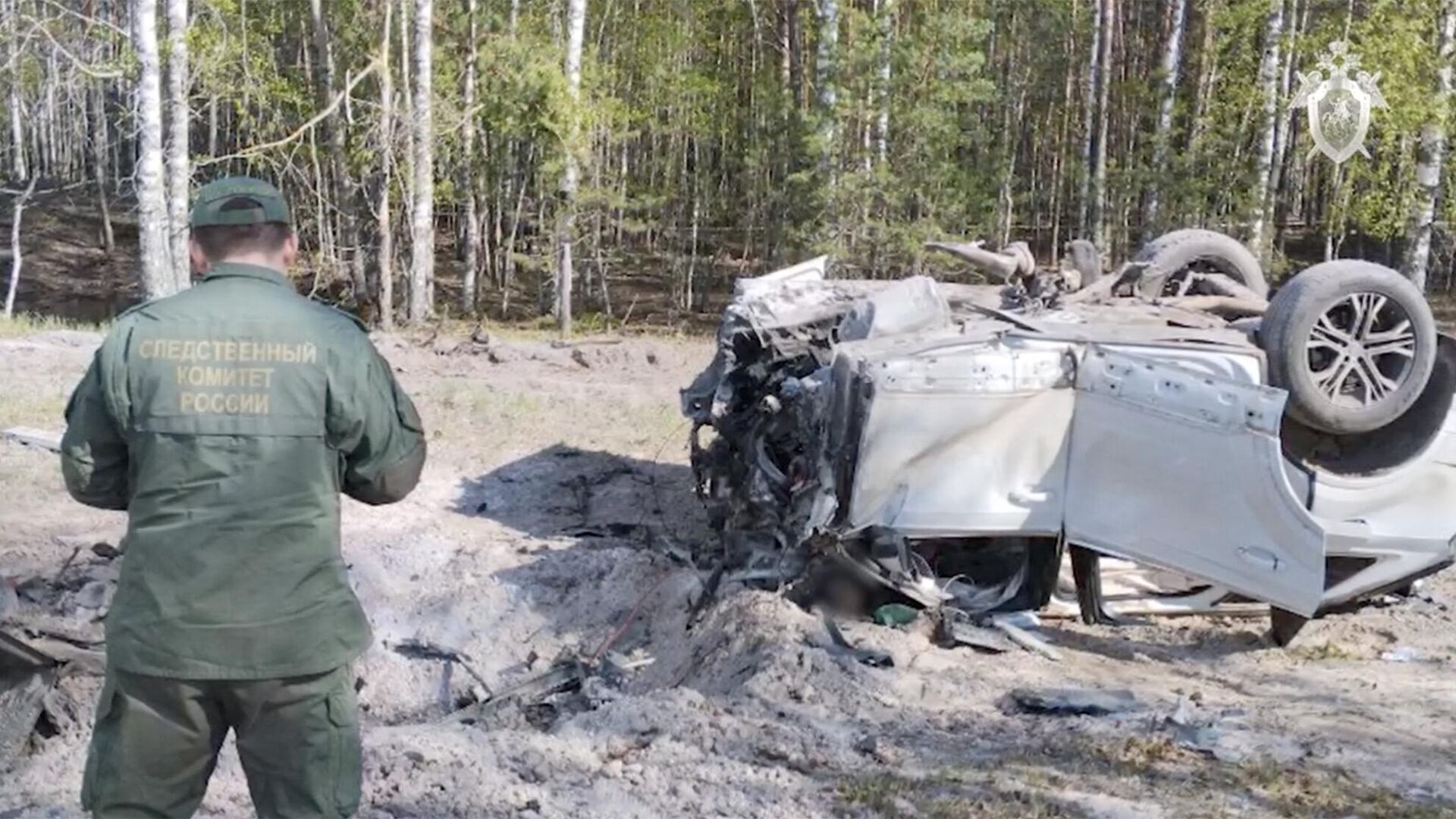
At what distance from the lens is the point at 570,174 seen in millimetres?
21859

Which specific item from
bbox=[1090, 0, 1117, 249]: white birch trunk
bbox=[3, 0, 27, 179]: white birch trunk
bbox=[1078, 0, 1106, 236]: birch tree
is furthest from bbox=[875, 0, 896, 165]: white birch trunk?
bbox=[3, 0, 27, 179]: white birch trunk

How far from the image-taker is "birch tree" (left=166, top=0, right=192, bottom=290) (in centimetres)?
1717

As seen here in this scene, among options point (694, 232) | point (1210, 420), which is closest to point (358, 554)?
point (1210, 420)

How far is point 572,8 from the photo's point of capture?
21.1 m

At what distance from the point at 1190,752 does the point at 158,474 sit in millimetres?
3650

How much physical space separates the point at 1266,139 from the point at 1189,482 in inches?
679

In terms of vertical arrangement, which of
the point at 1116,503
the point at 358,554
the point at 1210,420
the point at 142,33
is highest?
the point at 142,33

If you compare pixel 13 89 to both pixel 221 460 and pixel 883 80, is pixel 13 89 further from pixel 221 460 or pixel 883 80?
pixel 221 460

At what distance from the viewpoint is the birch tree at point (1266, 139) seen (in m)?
21.2

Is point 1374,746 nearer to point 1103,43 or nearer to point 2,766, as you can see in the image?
point 2,766

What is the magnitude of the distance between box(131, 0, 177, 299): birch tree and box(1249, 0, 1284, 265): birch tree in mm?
15030

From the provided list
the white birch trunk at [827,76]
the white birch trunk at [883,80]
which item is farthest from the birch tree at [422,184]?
the white birch trunk at [883,80]

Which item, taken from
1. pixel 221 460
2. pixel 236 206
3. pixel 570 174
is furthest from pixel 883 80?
pixel 221 460

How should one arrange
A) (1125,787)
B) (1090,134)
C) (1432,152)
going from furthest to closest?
(1090,134), (1432,152), (1125,787)
